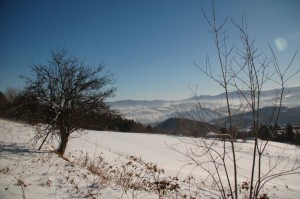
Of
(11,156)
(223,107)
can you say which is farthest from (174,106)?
(11,156)

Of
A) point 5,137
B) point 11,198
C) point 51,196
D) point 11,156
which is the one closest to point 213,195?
point 51,196

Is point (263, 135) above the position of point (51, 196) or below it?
above

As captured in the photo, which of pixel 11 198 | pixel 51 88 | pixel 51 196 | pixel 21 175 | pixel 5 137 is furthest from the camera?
pixel 5 137

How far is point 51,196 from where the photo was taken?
564cm

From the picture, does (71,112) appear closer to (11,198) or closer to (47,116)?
(47,116)

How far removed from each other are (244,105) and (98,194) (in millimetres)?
4283

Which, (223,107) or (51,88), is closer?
(223,107)

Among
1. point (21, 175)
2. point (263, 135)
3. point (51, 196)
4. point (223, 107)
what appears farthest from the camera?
point (21, 175)

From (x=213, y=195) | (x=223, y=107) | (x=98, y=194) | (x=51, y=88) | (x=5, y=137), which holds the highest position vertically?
(x=51, y=88)

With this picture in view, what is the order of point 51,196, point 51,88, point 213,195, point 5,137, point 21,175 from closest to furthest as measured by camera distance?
point 51,196 < point 21,175 < point 213,195 < point 51,88 < point 5,137

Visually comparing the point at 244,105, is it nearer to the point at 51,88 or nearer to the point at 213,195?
the point at 213,195

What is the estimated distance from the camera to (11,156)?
1008cm

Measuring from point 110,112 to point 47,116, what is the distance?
3345 mm

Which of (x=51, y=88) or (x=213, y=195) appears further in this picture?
(x=51, y=88)
